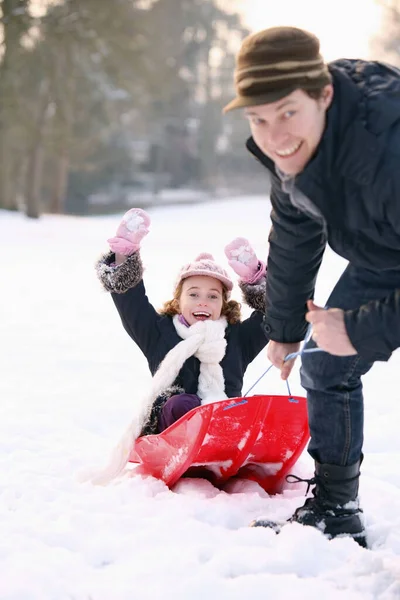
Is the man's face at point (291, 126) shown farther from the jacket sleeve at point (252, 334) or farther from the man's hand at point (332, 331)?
the jacket sleeve at point (252, 334)

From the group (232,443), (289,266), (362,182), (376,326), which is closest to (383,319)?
(376,326)

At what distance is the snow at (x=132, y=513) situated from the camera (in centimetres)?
183

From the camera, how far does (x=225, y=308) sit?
2979 mm

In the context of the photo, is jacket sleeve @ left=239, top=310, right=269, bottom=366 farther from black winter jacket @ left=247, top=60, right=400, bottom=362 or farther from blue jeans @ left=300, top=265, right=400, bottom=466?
black winter jacket @ left=247, top=60, right=400, bottom=362

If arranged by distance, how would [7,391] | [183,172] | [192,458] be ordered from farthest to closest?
[183,172] < [7,391] < [192,458]

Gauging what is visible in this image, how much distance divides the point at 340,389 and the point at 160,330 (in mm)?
973

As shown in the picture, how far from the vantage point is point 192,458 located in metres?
2.41

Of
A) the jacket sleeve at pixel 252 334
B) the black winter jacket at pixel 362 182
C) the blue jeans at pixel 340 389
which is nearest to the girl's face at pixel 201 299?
the jacket sleeve at pixel 252 334

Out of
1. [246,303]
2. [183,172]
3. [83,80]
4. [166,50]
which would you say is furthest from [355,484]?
[183,172]

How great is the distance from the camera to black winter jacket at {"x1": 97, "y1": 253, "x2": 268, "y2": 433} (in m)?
2.80

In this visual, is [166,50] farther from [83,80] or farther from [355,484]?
[355,484]

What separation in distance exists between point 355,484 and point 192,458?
1.70 ft

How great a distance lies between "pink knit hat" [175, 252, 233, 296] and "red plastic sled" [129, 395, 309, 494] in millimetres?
666

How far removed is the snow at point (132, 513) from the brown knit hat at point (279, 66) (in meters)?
1.10
